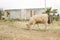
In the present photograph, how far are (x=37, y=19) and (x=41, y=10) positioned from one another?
88.0ft

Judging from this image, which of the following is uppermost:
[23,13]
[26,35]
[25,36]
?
[25,36]

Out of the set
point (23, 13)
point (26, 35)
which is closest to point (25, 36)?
point (26, 35)

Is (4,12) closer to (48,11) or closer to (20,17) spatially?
(20,17)

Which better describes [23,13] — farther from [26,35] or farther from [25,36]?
[25,36]

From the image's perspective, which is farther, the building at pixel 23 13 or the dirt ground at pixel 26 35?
the building at pixel 23 13

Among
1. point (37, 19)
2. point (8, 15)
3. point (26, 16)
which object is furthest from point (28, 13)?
point (37, 19)

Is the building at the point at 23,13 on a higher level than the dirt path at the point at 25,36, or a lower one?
lower


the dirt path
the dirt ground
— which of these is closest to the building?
the dirt ground

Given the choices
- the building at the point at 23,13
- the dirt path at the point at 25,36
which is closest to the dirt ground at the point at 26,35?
the dirt path at the point at 25,36

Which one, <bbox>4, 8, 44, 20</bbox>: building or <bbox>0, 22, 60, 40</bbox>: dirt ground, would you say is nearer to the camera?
<bbox>0, 22, 60, 40</bbox>: dirt ground

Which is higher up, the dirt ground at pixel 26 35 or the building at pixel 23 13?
the dirt ground at pixel 26 35

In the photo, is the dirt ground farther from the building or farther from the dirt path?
the building

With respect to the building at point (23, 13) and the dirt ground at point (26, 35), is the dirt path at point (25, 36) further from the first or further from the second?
the building at point (23, 13)

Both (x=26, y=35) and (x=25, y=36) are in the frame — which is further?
(x=26, y=35)
